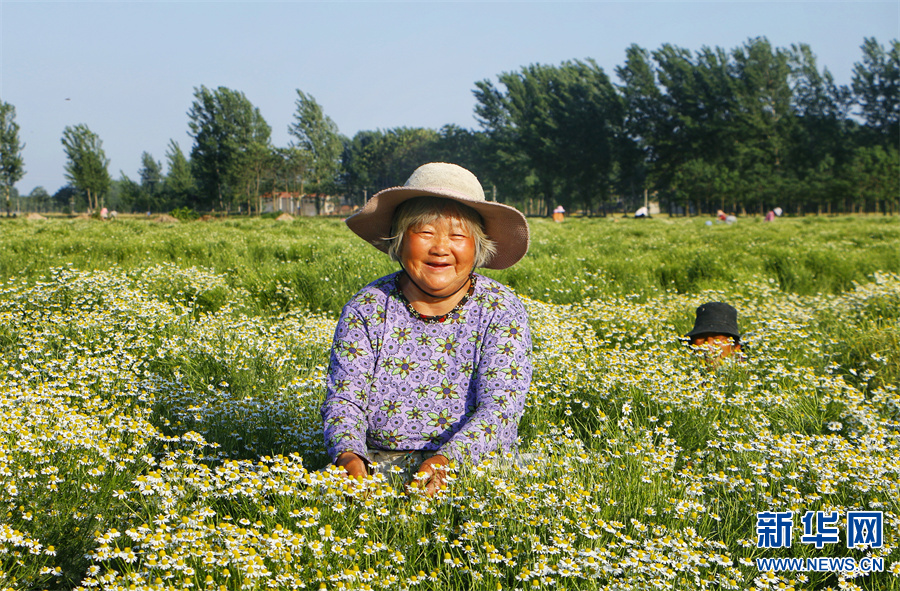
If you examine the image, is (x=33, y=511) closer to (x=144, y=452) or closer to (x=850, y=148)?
(x=144, y=452)

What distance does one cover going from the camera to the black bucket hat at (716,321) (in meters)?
5.87

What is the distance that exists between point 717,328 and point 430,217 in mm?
3885

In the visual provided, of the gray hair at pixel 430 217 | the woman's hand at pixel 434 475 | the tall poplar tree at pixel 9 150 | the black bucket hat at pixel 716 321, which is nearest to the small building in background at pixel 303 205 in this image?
the tall poplar tree at pixel 9 150

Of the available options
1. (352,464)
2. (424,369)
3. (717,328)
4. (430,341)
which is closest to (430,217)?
(430,341)

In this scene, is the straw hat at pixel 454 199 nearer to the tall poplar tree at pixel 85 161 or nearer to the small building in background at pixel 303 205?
the tall poplar tree at pixel 85 161

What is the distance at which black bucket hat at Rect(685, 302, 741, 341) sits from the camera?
231 inches

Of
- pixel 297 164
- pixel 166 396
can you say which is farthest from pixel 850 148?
pixel 166 396

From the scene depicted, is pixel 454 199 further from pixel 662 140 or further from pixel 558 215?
pixel 662 140

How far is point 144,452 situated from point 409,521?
159cm

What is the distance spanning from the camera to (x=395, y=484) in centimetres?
250

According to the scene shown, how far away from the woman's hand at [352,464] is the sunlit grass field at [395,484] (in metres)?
0.15

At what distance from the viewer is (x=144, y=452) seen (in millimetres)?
3195

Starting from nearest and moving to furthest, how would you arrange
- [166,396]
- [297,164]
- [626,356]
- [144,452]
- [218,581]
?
[218,581], [144,452], [166,396], [626,356], [297,164]

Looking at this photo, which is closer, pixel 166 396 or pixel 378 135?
pixel 166 396
